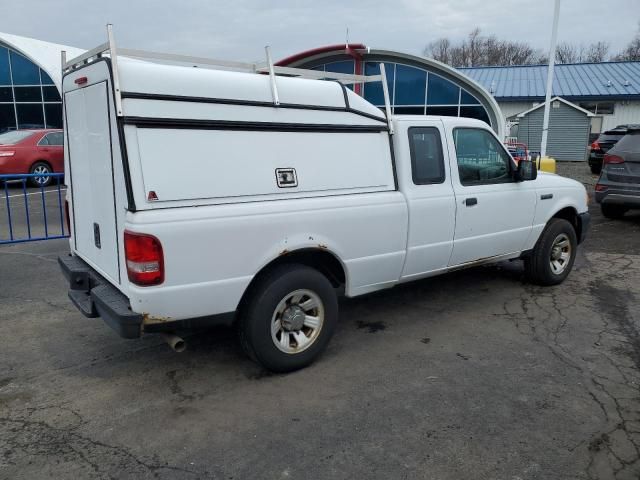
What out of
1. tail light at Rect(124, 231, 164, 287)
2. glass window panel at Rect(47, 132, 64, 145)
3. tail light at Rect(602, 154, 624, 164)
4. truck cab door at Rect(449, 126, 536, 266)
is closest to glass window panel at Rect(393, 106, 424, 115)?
tail light at Rect(602, 154, 624, 164)

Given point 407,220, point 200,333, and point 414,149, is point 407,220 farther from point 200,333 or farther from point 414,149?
point 200,333

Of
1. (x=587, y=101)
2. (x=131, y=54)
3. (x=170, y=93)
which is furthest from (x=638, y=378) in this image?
(x=587, y=101)

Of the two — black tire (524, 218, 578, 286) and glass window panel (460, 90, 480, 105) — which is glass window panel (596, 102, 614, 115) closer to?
glass window panel (460, 90, 480, 105)

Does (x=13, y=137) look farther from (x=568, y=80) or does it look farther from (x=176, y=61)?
(x=568, y=80)

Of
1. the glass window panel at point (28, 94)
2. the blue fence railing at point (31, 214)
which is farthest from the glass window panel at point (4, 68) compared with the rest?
the blue fence railing at point (31, 214)

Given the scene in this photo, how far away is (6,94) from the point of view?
25.4m

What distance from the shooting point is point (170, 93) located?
3.40 meters

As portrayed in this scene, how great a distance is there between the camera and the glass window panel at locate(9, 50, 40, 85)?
81.6 feet

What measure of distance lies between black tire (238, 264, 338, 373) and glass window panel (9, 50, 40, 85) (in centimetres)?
2592

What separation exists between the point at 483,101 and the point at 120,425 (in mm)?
16919

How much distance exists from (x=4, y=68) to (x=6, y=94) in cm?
119

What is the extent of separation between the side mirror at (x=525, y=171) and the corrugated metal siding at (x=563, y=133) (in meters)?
21.9

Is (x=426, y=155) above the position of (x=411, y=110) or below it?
below

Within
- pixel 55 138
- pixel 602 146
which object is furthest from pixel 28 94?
pixel 602 146
